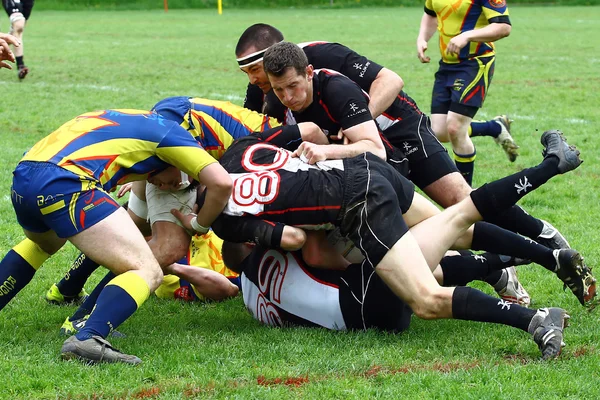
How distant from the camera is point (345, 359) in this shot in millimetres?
3992

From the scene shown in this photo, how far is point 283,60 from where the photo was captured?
15.7 feet

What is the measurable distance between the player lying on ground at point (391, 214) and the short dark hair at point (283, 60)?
0.39 metres

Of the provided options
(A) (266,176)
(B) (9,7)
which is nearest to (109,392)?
(A) (266,176)

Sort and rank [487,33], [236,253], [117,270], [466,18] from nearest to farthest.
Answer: [117,270] < [236,253] < [487,33] < [466,18]

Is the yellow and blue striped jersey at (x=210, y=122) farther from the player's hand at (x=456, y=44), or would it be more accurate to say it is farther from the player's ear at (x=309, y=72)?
the player's hand at (x=456, y=44)

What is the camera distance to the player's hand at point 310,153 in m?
4.57

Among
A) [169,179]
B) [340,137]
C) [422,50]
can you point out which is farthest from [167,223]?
[422,50]

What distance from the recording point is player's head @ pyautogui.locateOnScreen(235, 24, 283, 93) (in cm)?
548

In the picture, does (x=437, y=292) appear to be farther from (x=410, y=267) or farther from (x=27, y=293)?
(x=27, y=293)

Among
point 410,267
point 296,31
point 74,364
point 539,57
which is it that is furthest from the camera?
point 296,31

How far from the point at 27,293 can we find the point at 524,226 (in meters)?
2.90

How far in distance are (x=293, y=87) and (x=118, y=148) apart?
1.05 m

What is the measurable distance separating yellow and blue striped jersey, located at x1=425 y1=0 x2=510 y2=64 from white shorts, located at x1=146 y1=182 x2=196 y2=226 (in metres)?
3.46

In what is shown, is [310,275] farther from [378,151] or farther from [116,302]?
[116,302]
